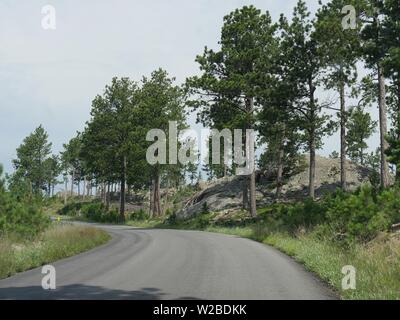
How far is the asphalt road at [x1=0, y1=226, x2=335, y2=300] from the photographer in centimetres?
916

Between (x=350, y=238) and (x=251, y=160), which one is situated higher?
(x=251, y=160)

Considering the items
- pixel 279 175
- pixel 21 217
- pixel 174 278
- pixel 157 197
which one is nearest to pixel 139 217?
pixel 157 197

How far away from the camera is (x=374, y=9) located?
90.0 ft

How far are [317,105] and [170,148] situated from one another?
23.9m

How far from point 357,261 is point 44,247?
10.7 m

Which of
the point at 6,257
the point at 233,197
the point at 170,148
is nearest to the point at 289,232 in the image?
the point at 6,257

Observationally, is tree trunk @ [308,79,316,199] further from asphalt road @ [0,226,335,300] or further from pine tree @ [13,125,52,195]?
pine tree @ [13,125,52,195]

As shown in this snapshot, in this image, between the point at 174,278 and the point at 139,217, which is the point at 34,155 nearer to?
the point at 139,217

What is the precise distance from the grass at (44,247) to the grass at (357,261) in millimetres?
8115

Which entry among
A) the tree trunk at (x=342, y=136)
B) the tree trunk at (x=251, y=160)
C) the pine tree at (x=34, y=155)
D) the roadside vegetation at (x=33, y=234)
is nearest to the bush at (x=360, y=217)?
the roadside vegetation at (x=33, y=234)

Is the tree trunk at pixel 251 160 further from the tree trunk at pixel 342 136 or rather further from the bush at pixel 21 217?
the bush at pixel 21 217

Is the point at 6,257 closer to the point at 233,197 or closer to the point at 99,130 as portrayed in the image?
the point at 233,197

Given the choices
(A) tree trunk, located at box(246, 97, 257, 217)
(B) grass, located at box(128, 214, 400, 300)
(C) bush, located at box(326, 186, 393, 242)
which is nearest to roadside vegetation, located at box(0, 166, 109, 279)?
(B) grass, located at box(128, 214, 400, 300)

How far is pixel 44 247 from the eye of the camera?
54.6 feet
